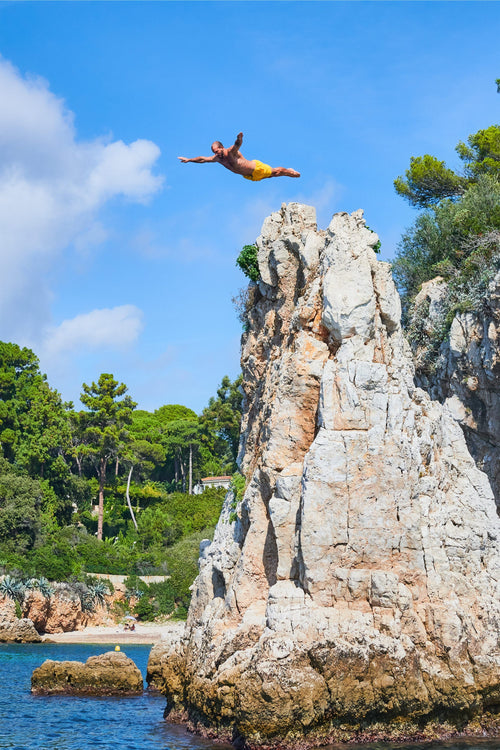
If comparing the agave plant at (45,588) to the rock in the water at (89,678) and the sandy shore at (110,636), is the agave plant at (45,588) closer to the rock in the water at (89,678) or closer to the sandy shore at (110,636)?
the sandy shore at (110,636)

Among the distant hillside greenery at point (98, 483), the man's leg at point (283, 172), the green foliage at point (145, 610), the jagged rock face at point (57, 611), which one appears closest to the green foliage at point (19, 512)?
the distant hillside greenery at point (98, 483)

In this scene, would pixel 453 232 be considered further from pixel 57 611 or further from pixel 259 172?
pixel 57 611

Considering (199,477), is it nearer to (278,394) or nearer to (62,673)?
(62,673)

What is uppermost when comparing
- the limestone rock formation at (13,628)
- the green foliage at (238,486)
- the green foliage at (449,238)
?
the green foliage at (449,238)

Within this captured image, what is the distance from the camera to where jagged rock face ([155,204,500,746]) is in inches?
597

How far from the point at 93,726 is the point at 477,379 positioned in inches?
621

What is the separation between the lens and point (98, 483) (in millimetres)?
62594

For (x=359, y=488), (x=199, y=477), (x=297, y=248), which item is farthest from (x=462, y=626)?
(x=199, y=477)

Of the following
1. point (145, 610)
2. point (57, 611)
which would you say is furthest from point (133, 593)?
point (57, 611)

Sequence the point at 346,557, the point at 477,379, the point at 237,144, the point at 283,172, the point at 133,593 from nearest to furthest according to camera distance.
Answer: the point at 346,557, the point at 237,144, the point at 283,172, the point at 477,379, the point at 133,593

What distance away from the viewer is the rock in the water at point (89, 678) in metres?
24.1

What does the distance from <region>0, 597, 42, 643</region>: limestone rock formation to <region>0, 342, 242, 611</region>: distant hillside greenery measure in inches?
81.6

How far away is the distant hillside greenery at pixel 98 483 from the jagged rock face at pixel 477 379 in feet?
75.4

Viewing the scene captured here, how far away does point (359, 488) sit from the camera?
55.4ft
